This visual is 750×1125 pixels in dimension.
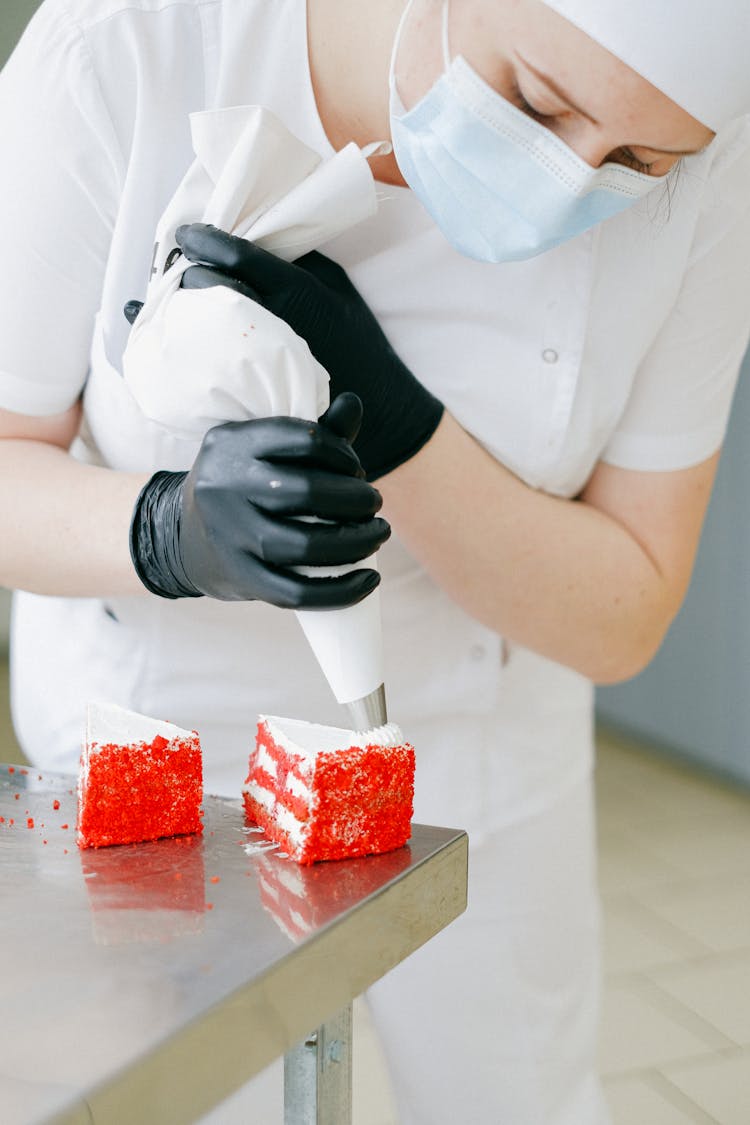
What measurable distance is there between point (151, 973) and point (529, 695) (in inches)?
28.2

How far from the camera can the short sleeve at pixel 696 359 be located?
4.05 ft

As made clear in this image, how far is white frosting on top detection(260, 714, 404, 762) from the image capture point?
36.9 inches

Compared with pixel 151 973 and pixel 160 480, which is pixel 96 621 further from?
pixel 151 973

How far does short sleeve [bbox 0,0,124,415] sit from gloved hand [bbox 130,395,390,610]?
27cm

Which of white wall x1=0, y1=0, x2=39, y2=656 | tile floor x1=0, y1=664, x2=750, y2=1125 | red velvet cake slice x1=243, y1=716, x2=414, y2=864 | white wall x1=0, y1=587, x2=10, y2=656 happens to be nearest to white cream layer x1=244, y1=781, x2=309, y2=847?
red velvet cake slice x1=243, y1=716, x2=414, y2=864

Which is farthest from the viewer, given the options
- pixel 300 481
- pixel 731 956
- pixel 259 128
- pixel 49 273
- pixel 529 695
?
pixel 731 956

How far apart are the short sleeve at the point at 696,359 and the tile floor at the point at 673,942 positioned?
1262 millimetres

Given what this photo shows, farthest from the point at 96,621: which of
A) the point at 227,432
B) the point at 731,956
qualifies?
the point at 731,956

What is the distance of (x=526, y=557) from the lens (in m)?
1.22

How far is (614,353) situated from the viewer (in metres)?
1.23

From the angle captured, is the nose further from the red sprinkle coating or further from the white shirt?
the red sprinkle coating

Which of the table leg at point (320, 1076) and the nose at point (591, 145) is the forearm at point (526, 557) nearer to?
the nose at point (591, 145)

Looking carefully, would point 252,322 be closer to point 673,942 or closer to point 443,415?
point 443,415

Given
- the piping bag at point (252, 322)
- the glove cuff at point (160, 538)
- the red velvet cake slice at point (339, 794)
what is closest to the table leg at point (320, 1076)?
the red velvet cake slice at point (339, 794)
